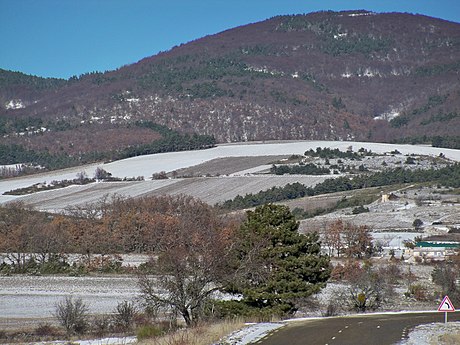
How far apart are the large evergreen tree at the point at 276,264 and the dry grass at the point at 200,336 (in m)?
6.41

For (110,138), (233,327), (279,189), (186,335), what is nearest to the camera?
(186,335)

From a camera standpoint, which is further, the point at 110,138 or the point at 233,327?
the point at 110,138

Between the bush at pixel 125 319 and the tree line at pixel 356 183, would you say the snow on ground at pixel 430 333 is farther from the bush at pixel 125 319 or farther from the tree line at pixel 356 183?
the tree line at pixel 356 183

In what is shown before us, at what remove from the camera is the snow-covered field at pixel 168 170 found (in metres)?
95.1

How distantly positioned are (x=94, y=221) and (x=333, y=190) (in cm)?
3549

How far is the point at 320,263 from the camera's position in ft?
107

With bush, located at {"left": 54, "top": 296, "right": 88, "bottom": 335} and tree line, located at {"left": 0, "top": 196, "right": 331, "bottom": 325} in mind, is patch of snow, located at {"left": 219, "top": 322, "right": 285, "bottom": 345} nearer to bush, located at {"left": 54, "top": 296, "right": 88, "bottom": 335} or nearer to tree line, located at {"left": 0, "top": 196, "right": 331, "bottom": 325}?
tree line, located at {"left": 0, "top": 196, "right": 331, "bottom": 325}

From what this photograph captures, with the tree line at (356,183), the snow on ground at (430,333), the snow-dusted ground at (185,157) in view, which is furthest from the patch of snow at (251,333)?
the snow-dusted ground at (185,157)

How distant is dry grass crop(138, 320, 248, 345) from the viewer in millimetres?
20219

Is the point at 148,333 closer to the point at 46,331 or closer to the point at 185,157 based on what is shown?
the point at 46,331

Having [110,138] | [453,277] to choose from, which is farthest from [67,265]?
[110,138]

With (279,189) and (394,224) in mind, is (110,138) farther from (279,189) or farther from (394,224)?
(394,224)

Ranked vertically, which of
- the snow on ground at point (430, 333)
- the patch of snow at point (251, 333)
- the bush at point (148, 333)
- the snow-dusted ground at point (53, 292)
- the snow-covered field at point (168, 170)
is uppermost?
the snow-covered field at point (168, 170)

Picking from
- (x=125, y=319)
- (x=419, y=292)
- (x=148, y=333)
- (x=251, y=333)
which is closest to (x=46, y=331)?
(x=125, y=319)
